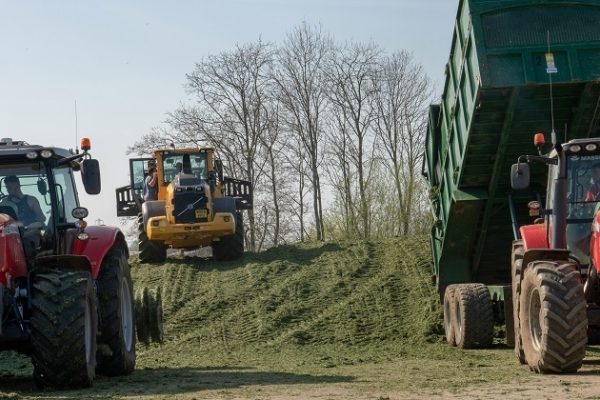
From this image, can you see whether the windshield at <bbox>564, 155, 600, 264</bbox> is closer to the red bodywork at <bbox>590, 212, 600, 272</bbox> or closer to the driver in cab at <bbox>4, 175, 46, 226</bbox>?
the red bodywork at <bbox>590, 212, 600, 272</bbox>

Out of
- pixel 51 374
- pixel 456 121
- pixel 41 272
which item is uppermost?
pixel 456 121

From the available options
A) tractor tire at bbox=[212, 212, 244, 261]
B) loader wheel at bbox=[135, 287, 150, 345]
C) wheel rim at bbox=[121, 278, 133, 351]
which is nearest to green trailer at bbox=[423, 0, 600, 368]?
loader wheel at bbox=[135, 287, 150, 345]

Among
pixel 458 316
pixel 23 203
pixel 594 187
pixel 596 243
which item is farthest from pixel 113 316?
pixel 458 316

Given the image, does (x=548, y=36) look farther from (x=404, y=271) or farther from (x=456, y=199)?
(x=404, y=271)

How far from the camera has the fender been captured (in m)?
10.6

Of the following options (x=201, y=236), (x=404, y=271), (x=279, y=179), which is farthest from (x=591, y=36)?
(x=279, y=179)

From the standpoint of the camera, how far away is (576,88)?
40.5 ft

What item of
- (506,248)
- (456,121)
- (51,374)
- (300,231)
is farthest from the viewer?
(300,231)

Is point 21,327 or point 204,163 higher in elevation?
point 204,163

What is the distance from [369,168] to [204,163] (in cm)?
1392

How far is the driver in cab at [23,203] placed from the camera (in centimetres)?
1041

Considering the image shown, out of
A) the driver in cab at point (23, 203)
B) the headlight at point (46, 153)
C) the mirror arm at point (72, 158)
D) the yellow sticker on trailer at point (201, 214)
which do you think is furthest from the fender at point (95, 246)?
the yellow sticker on trailer at point (201, 214)

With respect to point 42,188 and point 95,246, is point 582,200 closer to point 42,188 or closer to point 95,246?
point 95,246

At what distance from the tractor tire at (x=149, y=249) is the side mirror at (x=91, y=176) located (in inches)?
486
